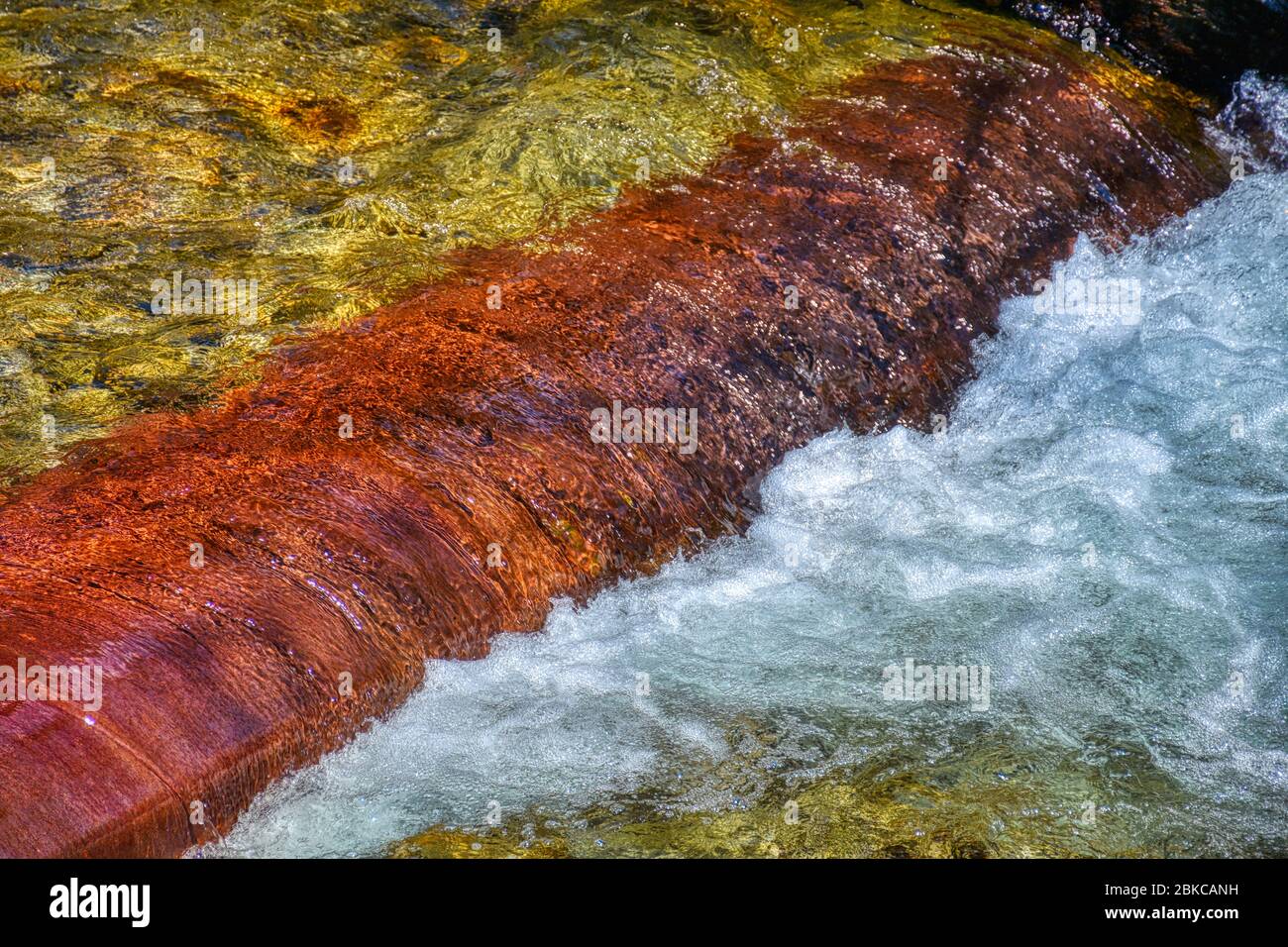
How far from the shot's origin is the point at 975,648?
348 cm

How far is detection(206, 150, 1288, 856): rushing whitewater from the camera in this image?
9.52 feet

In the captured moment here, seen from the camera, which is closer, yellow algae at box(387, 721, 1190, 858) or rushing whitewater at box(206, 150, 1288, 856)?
yellow algae at box(387, 721, 1190, 858)

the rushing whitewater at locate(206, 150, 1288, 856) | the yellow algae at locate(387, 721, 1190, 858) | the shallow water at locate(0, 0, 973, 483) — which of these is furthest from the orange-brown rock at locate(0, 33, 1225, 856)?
the yellow algae at locate(387, 721, 1190, 858)

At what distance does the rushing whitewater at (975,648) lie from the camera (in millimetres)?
2900

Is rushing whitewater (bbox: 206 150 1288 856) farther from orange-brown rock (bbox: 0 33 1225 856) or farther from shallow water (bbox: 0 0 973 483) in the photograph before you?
shallow water (bbox: 0 0 973 483)

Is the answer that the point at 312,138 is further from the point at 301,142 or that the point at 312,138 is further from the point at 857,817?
the point at 857,817

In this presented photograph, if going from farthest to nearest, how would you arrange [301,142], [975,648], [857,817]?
[301,142] → [975,648] → [857,817]

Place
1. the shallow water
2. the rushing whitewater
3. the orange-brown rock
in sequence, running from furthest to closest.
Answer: the shallow water, the rushing whitewater, the orange-brown rock

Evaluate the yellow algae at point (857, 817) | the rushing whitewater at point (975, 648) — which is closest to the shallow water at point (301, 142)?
the rushing whitewater at point (975, 648)

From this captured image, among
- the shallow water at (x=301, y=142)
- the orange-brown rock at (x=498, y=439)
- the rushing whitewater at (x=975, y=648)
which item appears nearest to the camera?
the orange-brown rock at (x=498, y=439)

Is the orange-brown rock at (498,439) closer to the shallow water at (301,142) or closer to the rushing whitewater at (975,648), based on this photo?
the rushing whitewater at (975,648)

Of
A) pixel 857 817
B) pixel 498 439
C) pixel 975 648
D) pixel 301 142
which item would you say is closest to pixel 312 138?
pixel 301 142

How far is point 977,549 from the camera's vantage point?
3.91m

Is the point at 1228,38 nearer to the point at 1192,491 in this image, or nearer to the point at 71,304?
the point at 1192,491
